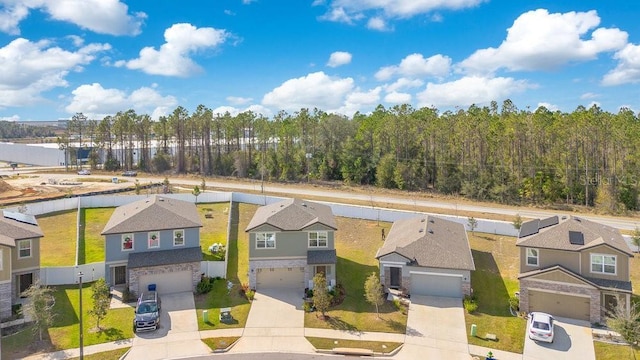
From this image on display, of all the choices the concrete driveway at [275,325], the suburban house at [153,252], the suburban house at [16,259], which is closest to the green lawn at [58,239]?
the suburban house at [16,259]

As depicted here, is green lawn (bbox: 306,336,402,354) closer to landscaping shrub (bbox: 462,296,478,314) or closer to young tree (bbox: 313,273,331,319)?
young tree (bbox: 313,273,331,319)

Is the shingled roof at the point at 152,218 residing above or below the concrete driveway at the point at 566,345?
above

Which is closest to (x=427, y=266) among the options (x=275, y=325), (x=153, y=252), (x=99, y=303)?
(x=275, y=325)

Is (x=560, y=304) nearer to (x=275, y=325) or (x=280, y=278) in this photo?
(x=275, y=325)

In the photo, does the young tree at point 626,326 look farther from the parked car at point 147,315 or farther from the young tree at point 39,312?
the young tree at point 39,312

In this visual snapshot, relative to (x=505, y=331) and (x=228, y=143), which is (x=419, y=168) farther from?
(x=505, y=331)

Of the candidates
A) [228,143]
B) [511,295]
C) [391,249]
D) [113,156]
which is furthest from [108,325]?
[113,156]
